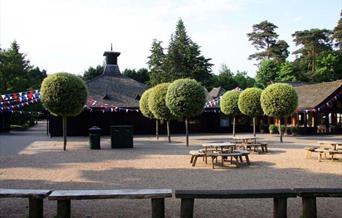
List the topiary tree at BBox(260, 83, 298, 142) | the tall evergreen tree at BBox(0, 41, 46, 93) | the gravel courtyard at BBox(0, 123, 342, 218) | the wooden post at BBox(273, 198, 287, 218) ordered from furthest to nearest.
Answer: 1. the tall evergreen tree at BBox(0, 41, 46, 93)
2. the topiary tree at BBox(260, 83, 298, 142)
3. the gravel courtyard at BBox(0, 123, 342, 218)
4. the wooden post at BBox(273, 198, 287, 218)

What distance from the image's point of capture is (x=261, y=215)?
6.96 metres

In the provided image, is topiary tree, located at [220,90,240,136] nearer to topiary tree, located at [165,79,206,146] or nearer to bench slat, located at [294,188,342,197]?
topiary tree, located at [165,79,206,146]

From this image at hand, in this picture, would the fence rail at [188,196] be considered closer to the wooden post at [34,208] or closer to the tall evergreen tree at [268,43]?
the wooden post at [34,208]

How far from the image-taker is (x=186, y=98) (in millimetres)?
22031

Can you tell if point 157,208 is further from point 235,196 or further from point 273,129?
point 273,129

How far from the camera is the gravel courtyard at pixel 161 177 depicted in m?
7.34

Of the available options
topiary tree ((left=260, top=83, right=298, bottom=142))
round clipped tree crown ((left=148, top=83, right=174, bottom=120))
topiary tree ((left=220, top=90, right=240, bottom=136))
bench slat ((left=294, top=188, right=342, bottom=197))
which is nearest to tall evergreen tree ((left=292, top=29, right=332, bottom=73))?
topiary tree ((left=220, top=90, right=240, bottom=136))

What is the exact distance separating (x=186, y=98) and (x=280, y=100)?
261 inches

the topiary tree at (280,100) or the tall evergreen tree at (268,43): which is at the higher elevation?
the tall evergreen tree at (268,43)

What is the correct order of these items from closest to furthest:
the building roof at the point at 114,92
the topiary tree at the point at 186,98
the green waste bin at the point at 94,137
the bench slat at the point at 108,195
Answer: the bench slat at the point at 108,195, the green waste bin at the point at 94,137, the topiary tree at the point at 186,98, the building roof at the point at 114,92

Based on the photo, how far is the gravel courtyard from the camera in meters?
7.34

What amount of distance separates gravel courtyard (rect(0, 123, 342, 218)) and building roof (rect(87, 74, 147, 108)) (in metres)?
17.6

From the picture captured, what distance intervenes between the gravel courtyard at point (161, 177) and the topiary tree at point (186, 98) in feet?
16.9

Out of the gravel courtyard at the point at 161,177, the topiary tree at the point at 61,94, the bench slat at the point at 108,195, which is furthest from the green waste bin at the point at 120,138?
the bench slat at the point at 108,195
